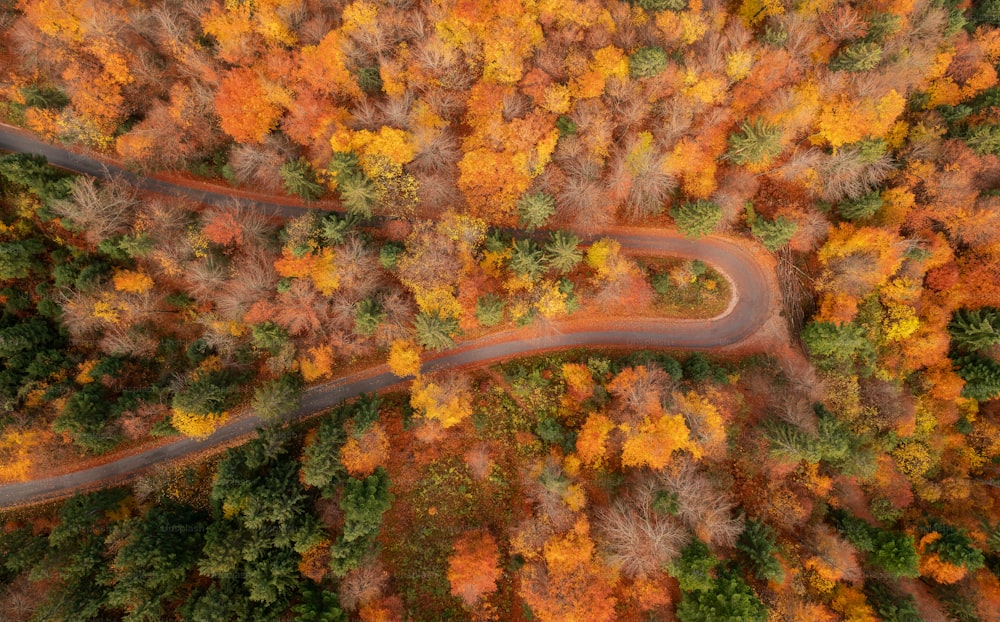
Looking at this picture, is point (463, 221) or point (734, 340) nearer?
point (463, 221)

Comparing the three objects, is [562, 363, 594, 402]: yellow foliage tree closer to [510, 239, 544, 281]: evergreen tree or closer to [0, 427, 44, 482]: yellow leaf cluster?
[510, 239, 544, 281]: evergreen tree

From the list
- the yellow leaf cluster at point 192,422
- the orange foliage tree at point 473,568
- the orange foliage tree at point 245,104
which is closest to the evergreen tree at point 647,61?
the orange foliage tree at point 245,104

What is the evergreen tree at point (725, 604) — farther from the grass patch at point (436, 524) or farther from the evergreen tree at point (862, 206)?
the evergreen tree at point (862, 206)

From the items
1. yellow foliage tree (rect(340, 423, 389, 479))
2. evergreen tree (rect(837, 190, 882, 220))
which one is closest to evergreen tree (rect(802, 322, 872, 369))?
evergreen tree (rect(837, 190, 882, 220))

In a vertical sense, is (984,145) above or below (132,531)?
above

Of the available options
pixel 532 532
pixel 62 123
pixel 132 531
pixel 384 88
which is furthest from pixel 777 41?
pixel 132 531

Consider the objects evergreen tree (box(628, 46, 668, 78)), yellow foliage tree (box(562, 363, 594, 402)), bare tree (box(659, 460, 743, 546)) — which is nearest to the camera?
bare tree (box(659, 460, 743, 546))

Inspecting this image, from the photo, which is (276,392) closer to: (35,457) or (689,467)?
(35,457)
